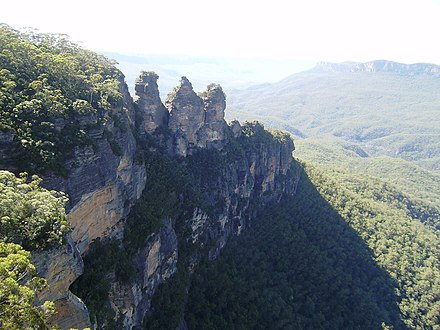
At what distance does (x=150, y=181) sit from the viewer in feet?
133

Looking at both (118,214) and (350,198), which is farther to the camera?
(350,198)

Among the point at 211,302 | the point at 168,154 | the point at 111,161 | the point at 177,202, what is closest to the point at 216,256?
the point at 211,302

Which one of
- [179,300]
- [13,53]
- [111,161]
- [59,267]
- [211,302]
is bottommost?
[211,302]

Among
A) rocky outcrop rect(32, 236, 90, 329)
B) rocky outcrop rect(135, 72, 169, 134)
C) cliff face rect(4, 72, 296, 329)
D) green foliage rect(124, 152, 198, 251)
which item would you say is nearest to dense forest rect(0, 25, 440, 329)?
green foliage rect(124, 152, 198, 251)

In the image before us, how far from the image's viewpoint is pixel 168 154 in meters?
49.4

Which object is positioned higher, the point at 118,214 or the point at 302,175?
the point at 118,214

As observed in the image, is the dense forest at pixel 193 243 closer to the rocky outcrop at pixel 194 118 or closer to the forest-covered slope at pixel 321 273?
the forest-covered slope at pixel 321 273

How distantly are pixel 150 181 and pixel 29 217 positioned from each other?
24423mm

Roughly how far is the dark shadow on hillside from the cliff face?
3515 mm

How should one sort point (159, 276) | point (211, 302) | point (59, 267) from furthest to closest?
point (211, 302), point (159, 276), point (59, 267)

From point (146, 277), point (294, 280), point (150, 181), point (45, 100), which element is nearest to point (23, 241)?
point (45, 100)

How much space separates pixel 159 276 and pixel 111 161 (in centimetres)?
1452

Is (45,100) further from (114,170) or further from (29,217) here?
(29,217)

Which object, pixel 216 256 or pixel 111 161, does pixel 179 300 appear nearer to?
pixel 216 256
